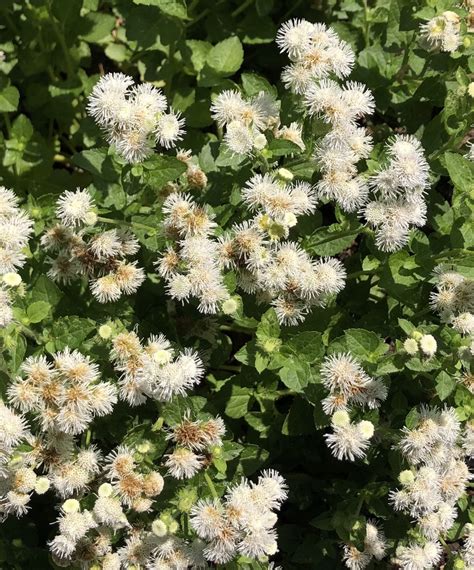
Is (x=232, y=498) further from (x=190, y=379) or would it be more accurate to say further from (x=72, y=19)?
(x=72, y=19)

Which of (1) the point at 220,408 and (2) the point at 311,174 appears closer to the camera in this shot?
(2) the point at 311,174

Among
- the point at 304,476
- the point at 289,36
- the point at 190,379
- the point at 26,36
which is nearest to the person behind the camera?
the point at 190,379

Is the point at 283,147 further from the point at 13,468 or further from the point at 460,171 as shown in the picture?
the point at 13,468

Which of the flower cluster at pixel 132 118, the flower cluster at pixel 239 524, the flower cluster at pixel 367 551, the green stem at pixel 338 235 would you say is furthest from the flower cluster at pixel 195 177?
the flower cluster at pixel 367 551

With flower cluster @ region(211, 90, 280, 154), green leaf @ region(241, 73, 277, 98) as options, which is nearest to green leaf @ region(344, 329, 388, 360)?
flower cluster @ region(211, 90, 280, 154)

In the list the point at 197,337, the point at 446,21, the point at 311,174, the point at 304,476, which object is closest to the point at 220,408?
the point at 197,337

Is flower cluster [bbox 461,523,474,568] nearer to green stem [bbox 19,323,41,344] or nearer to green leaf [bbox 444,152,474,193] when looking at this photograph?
green leaf [bbox 444,152,474,193]
